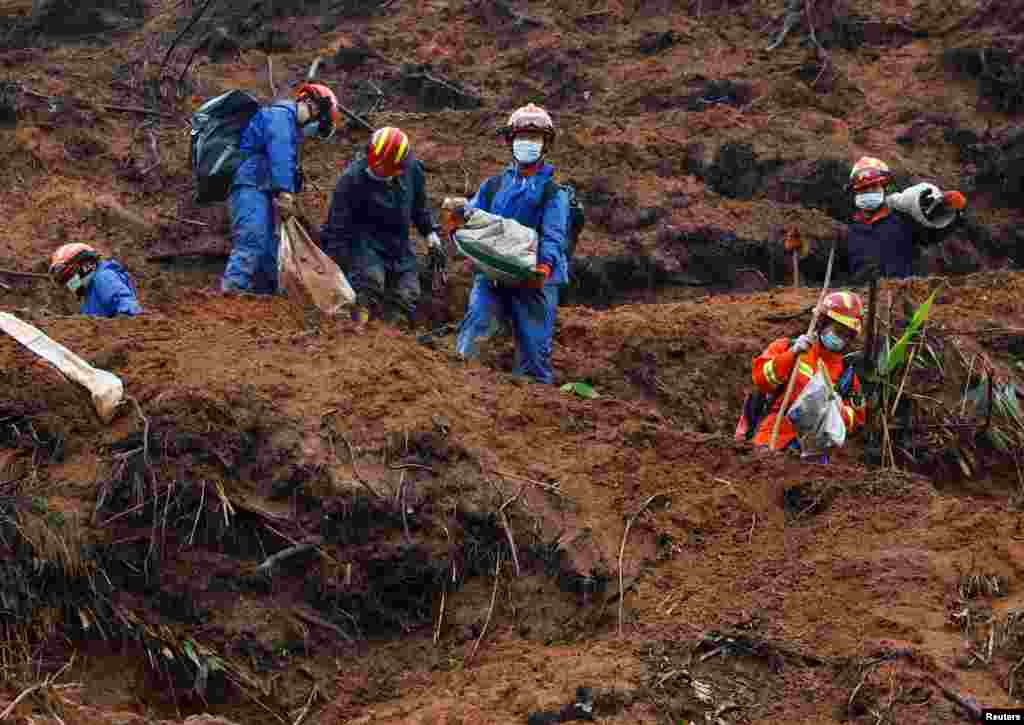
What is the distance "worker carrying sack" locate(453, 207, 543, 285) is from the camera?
26.1ft

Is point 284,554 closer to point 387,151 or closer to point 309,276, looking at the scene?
point 309,276

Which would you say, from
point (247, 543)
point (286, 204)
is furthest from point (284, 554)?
point (286, 204)

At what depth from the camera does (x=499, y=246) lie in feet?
26.1

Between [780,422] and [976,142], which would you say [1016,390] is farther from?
[976,142]

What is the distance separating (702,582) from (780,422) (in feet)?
5.44

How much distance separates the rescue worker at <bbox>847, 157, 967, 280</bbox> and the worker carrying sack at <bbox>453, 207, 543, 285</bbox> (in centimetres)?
339

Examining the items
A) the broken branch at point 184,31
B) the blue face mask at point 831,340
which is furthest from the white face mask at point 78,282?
the broken branch at point 184,31

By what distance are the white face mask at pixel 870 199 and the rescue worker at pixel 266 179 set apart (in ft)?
12.7

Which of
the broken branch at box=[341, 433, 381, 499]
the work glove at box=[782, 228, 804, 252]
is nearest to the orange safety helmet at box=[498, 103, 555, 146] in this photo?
the broken branch at box=[341, 433, 381, 499]

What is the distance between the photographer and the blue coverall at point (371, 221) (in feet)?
28.9

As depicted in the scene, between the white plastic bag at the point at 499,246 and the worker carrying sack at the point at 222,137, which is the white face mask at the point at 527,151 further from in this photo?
the worker carrying sack at the point at 222,137

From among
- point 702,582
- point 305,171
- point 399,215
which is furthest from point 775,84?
point 702,582

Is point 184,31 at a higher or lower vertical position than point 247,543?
lower

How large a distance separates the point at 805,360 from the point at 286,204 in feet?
10.3
